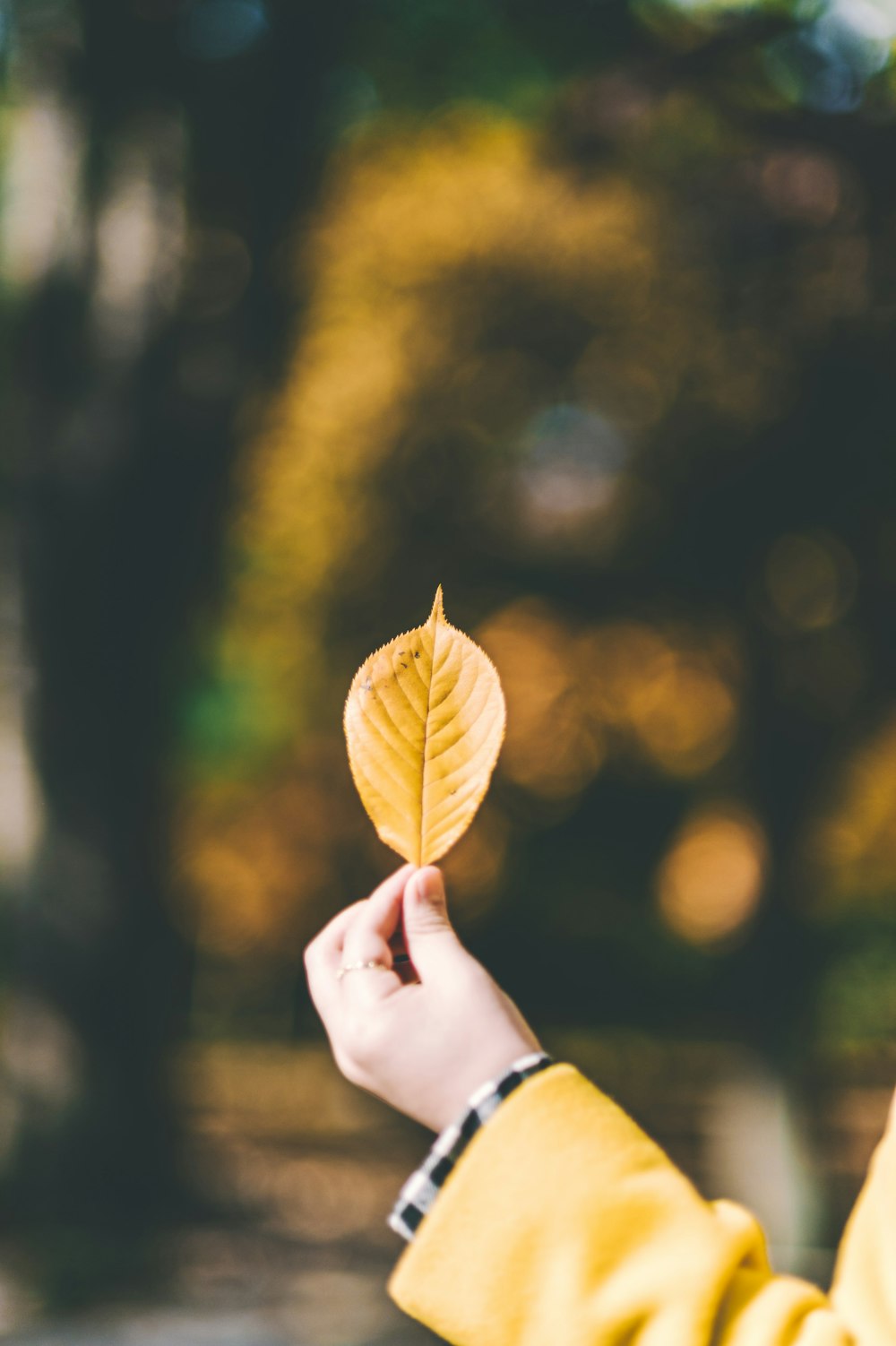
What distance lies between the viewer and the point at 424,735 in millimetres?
1052

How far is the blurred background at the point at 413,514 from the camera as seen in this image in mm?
4855

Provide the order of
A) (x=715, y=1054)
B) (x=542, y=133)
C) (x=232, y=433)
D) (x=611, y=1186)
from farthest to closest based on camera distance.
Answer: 1. (x=715, y=1054)
2. (x=542, y=133)
3. (x=232, y=433)
4. (x=611, y=1186)

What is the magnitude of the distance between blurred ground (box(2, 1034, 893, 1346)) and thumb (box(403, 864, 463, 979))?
13.3ft

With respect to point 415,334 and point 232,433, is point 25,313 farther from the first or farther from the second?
point 415,334

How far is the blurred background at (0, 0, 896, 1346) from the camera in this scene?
4855mm

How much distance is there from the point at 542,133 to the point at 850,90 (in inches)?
57.3

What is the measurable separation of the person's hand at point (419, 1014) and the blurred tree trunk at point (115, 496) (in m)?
4.06

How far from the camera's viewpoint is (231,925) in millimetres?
8570

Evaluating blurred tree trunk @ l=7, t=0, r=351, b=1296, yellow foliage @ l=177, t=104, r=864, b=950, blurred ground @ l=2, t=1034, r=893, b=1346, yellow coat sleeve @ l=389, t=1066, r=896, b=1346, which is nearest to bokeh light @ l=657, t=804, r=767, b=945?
yellow foliage @ l=177, t=104, r=864, b=950

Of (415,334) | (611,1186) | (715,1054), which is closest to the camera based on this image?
(611,1186)

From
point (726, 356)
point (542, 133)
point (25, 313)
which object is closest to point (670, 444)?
point (726, 356)

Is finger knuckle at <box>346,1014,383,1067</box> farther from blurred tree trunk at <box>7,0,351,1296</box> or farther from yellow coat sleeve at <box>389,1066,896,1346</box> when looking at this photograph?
blurred tree trunk at <box>7,0,351,1296</box>

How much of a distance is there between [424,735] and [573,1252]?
448 millimetres

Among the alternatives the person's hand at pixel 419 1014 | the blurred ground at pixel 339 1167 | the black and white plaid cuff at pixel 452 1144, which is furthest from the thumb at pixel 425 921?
the blurred ground at pixel 339 1167
